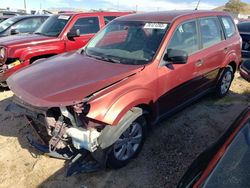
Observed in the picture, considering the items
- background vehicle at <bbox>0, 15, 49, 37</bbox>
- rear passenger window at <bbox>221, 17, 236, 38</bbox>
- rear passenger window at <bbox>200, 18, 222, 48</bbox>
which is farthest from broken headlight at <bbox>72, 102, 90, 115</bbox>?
background vehicle at <bbox>0, 15, 49, 37</bbox>

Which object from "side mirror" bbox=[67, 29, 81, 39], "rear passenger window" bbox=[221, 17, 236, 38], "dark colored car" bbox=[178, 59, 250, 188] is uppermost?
"rear passenger window" bbox=[221, 17, 236, 38]

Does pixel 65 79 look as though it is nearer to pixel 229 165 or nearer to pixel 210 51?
pixel 229 165

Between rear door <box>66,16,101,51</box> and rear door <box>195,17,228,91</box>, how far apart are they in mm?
3278

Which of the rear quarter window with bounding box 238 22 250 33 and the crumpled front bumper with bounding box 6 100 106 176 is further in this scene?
the rear quarter window with bounding box 238 22 250 33

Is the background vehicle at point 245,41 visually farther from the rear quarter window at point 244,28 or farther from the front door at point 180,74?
the front door at point 180,74

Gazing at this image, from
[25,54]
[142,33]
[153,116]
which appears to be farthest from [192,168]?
[25,54]

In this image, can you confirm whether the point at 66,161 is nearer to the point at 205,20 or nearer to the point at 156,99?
the point at 156,99

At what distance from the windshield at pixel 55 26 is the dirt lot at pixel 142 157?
250 cm

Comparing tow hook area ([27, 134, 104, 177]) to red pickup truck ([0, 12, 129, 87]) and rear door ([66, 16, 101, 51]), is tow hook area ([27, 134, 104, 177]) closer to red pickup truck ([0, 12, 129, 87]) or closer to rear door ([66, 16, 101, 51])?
red pickup truck ([0, 12, 129, 87])

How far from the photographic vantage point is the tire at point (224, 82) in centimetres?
537

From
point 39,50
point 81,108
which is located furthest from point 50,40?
point 81,108

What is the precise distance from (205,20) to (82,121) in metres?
2.97

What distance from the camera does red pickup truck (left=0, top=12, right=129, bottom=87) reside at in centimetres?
595

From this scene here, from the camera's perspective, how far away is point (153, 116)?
3.73 meters
